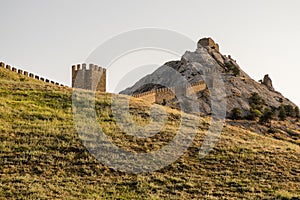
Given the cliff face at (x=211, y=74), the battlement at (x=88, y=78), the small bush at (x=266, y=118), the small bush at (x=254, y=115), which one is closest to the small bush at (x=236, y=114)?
the cliff face at (x=211, y=74)

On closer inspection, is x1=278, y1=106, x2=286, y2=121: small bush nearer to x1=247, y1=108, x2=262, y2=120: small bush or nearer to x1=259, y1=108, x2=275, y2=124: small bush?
x1=247, y1=108, x2=262, y2=120: small bush

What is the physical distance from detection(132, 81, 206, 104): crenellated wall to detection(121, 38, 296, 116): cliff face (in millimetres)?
1286

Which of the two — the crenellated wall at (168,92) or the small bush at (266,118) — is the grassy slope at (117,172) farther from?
the small bush at (266,118)

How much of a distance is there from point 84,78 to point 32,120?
25869 millimetres

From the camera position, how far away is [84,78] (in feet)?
168

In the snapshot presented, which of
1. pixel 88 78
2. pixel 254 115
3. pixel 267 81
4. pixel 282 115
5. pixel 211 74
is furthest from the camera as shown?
pixel 267 81

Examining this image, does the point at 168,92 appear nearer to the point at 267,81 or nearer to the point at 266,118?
the point at 266,118

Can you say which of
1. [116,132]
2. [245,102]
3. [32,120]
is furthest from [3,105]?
[245,102]

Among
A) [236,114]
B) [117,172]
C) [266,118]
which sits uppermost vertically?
[236,114]

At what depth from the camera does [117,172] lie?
1852 centimetres

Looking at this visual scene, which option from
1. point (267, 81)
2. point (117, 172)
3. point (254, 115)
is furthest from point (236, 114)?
point (117, 172)

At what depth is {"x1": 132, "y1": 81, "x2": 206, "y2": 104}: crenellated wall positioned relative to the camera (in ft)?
175

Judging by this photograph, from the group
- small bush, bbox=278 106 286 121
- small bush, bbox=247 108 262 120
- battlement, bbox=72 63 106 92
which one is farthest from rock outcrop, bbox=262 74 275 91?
battlement, bbox=72 63 106 92

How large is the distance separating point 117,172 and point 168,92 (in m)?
40.3
